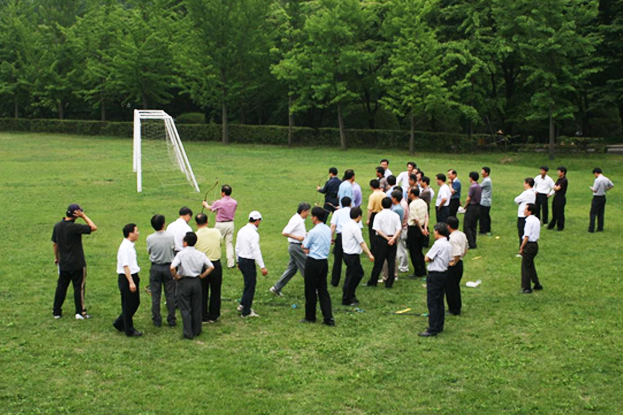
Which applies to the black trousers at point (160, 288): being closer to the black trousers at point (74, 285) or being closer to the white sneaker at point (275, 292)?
the black trousers at point (74, 285)

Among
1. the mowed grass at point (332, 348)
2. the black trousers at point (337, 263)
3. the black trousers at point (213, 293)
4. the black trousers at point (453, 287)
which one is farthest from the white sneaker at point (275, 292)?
the black trousers at point (453, 287)

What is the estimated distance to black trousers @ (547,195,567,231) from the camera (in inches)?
701

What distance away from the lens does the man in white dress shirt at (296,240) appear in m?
11.1

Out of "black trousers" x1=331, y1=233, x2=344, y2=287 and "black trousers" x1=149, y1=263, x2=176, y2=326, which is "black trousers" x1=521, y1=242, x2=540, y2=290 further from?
"black trousers" x1=149, y1=263, x2=176, y2=326

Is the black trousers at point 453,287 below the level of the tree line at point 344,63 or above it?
below

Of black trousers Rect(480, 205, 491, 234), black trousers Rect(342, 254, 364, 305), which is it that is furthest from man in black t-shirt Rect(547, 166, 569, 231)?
black trousers Rect(342, 254, 364, 305)

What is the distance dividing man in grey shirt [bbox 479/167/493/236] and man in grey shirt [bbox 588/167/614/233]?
2948mm

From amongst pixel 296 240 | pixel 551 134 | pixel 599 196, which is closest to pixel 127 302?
pixel 296 240

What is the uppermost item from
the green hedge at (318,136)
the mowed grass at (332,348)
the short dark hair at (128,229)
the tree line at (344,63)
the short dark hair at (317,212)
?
the tree line at (344,63)

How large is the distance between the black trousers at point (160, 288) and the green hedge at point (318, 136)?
33.7m

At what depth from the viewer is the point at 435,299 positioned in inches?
383

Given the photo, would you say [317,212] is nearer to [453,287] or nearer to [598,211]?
[453,287]

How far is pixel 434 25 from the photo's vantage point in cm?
4409

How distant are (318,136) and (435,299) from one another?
3632 cm
